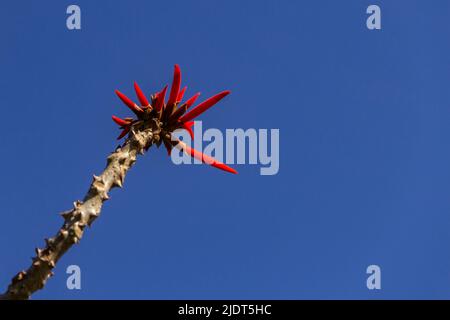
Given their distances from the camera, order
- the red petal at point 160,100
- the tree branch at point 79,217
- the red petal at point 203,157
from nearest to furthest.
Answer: the tree branch at point 79,217 < the red petal at point 203,157 < the red petal at point 160,100

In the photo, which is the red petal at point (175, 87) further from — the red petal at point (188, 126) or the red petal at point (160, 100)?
the red petal at point (188, 126)

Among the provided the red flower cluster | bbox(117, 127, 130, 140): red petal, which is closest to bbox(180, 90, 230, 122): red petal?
the red flower cluster

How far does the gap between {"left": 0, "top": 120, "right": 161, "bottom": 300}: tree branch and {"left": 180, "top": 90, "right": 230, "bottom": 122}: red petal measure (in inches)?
12.8

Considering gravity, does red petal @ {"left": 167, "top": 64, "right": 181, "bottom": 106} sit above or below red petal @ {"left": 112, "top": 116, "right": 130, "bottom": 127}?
above

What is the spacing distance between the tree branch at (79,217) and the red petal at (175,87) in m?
0.33

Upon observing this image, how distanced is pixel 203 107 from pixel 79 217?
139 cm

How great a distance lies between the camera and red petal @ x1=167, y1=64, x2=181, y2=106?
4.29 m

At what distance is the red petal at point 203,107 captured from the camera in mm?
4359

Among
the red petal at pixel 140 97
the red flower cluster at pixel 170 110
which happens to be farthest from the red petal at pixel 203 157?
the red petal at pixel 140 97

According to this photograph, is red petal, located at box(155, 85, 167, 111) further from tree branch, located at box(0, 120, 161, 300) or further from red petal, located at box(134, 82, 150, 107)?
tree branch, located at box(0, 120, 161, 300)
